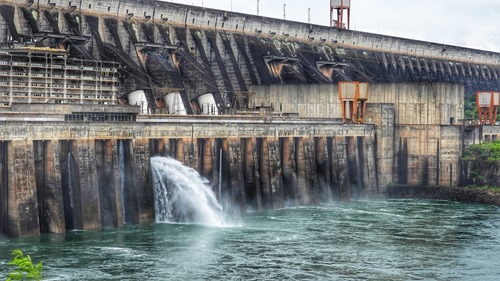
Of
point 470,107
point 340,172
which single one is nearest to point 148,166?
point 340,172

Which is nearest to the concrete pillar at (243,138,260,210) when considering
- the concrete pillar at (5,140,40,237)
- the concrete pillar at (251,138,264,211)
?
the concrete pillar at (251,138,264,211)

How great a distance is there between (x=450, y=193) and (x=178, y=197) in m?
26.1

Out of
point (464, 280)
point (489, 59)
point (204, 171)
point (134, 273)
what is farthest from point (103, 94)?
point (489, 59)

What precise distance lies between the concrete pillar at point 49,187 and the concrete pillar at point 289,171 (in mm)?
20982

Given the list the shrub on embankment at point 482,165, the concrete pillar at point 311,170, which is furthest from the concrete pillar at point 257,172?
the shrub on embankment at point 482,165

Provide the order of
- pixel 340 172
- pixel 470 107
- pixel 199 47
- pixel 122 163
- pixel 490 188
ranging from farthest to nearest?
pixel 470 107, pixel 199 47, pixel 490 188, pixel 340 172, pixel 122 163

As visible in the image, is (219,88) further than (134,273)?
Yes

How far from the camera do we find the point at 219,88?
80.8 metres

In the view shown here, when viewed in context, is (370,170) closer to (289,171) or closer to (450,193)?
(450,193)

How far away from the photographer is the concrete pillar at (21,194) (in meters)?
42.8

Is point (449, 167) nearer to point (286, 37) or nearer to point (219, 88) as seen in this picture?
point (219, 88)

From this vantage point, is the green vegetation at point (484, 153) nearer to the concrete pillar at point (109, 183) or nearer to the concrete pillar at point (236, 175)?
the concrete pillar at point (236, 175)

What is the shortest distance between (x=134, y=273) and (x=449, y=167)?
131ft

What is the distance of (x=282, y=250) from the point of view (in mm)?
42188
